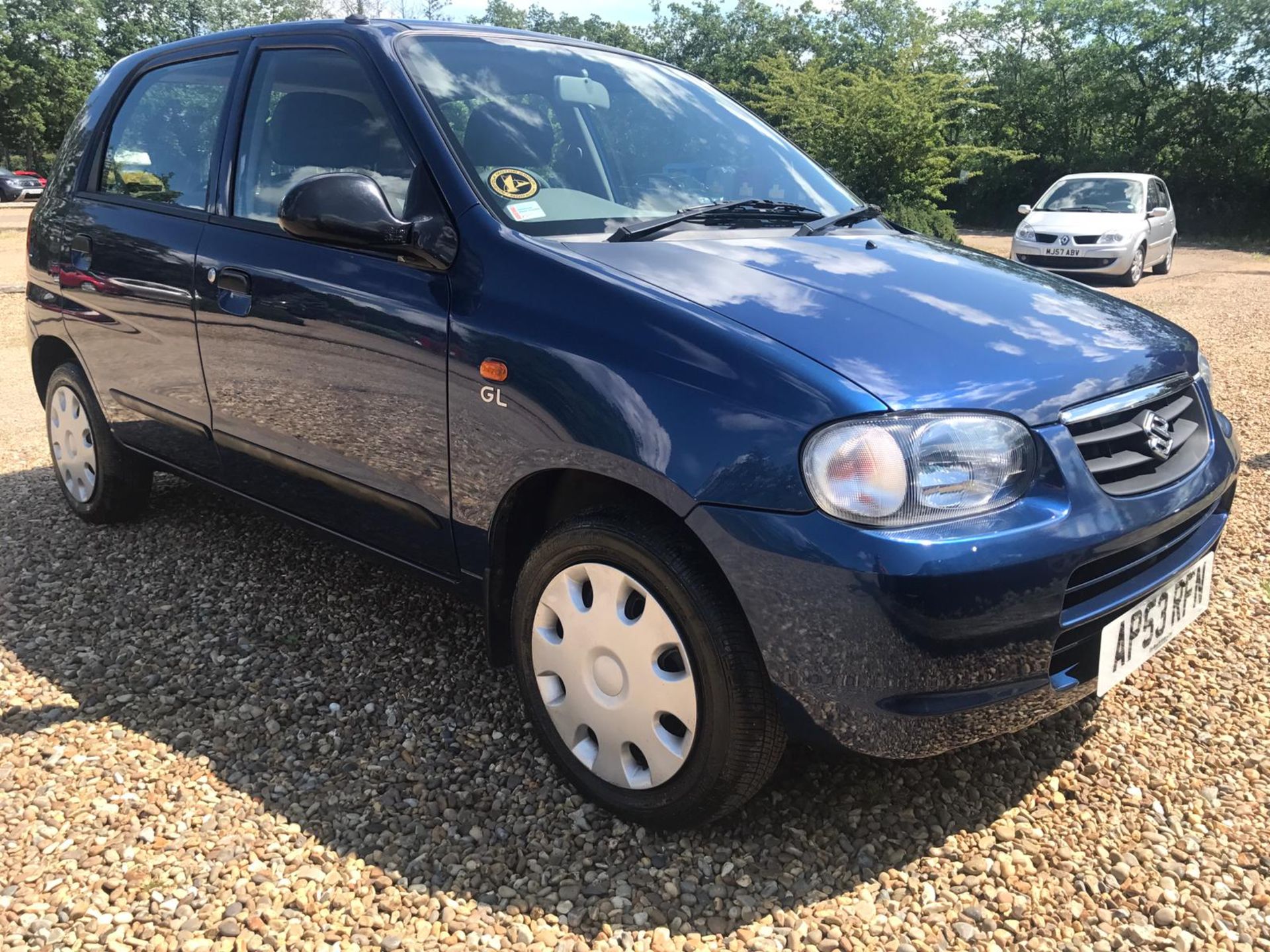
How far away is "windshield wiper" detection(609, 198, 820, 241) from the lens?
254 cm

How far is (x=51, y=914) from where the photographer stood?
6.79 feet

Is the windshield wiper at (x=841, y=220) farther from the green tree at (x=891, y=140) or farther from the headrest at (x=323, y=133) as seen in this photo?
the green tree at (x=891, y=140)

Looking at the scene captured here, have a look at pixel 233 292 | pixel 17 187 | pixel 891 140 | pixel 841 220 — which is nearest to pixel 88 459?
pixel 233 292

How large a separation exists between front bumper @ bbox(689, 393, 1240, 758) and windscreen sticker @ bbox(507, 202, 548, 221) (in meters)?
0.97

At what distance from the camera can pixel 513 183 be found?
8.51 ft

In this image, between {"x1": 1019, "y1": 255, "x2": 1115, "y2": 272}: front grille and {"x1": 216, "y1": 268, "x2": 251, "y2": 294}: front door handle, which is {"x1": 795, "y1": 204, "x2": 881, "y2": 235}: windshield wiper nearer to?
{"x1": 216, "y1": 268, "x2": 251, "y2": 294}: front door handle

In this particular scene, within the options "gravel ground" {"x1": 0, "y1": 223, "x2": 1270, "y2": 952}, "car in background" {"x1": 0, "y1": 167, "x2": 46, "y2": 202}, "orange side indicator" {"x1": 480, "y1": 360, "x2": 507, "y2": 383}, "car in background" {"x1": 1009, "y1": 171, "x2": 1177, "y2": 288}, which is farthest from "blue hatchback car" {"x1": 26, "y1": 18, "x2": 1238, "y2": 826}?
"car in background" {"x1": 0, "y1": 167, "x2": 46, "y2": 202}

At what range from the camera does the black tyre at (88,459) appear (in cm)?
401

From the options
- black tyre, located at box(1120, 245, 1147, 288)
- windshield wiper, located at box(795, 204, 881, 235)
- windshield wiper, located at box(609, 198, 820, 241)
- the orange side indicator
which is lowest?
black tyre, located at box(1120, 245, 1147, 288)

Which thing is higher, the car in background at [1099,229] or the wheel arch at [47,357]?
the wheel arch at [47,357]

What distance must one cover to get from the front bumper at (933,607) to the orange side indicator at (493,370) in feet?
2.02

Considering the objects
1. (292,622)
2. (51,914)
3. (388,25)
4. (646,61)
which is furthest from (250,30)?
(51,914)

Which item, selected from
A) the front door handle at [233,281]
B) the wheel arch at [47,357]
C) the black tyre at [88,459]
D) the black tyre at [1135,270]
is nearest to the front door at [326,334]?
the front door handle at [233,281]

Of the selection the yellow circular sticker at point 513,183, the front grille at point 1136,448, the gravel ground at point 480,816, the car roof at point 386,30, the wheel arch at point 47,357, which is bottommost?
the gravel ground at point 480,816
